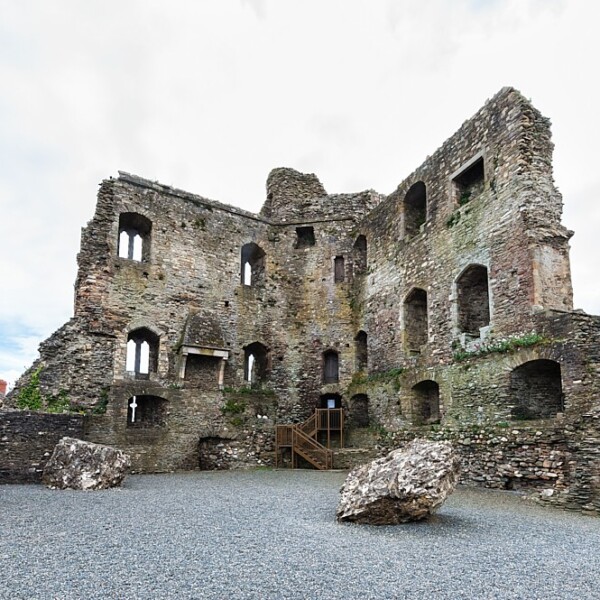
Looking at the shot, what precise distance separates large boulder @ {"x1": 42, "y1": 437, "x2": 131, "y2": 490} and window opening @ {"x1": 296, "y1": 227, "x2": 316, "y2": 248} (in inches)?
495

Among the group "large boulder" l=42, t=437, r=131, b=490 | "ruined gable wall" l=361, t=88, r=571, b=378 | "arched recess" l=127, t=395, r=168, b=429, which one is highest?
"ruined gable wall" l=361, t=88, r=571, b=378

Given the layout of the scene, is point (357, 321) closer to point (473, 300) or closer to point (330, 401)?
point (330, 401)

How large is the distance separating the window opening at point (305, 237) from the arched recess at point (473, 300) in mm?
8608

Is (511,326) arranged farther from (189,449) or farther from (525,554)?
(189,449)

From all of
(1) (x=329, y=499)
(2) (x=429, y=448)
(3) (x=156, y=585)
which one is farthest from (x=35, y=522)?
(2) (x=429, y=448)

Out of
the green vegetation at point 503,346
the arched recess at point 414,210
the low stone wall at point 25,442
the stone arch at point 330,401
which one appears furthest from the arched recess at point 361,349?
the low stone wall at point 25,442

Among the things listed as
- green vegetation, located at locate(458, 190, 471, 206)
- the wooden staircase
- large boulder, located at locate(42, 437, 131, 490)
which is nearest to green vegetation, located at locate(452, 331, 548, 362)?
green vegetation, located at locate(458, 190, 471, 206)

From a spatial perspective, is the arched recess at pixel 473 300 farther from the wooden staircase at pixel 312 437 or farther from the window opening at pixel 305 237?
the window opening at pixel 305 237

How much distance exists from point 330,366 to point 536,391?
9.53 metres

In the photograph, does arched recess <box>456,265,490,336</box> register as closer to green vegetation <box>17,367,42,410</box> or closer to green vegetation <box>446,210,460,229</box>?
green vegetation <box>446,210,460,229</box>

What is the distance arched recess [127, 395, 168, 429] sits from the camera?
1758cm

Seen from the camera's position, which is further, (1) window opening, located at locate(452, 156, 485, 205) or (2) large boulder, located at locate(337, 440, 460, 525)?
(1) window opening, located at locate(452, 156, 485, 205)

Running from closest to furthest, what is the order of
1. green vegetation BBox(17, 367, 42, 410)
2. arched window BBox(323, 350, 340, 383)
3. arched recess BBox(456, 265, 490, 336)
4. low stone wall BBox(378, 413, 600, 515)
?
low stone wall BBox(378, 413, 600, 515) → arched recess BBox(456, 265, 490, 336) → green vegetation BBox(17, 367, 42, 410) → arched window BBox(323, 350, 340, 383)

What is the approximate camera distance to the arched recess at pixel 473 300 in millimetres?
14734
